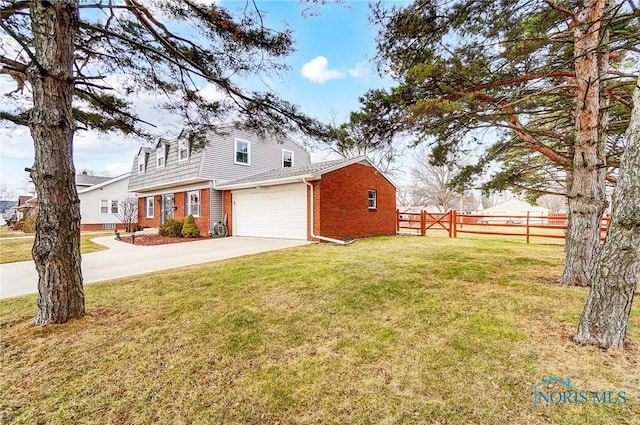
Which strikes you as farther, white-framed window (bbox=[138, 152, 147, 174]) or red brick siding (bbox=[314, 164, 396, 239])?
white-framed window (bbox=[138, 152, 147, 174])

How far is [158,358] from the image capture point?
2.74 meters

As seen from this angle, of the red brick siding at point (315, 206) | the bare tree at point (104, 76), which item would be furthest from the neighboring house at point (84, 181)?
the bare tree at point (104, 76)

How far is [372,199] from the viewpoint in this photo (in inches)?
528

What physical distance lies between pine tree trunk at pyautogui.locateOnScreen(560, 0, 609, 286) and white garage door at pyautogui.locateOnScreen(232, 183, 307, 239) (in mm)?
8085

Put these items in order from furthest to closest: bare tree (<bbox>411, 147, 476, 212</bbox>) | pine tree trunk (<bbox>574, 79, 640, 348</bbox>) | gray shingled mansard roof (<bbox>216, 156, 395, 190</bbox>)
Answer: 1. bare tree (<bbox>411, 147, 476, 212</bbox>)
2. gray shingled mansard roof (<bbox>216, 156, 395, 190</bbox>)
3. pine tree trunk (<bbox>574, 79, 640, 348</bbox>)

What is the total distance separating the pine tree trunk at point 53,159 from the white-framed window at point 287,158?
12.8 metres

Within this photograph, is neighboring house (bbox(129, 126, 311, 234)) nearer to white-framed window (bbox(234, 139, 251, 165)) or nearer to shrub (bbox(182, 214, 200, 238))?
white-framed window (bbox(234, 139, 251, 165))

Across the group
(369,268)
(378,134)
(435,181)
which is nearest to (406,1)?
(378,134)

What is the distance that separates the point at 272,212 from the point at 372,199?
4746 millimetres

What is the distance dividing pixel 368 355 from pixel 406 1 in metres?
5.44

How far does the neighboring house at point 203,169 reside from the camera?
13.7 metres

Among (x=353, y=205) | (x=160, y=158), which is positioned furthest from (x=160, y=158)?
(x=353, y=205)

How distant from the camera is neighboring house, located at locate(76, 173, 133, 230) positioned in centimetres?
2236

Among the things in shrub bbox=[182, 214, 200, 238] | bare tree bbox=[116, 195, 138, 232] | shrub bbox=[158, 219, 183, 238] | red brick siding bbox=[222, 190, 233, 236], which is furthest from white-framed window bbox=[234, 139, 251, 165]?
bare tree bbox=[116, 195, 138, 232]
